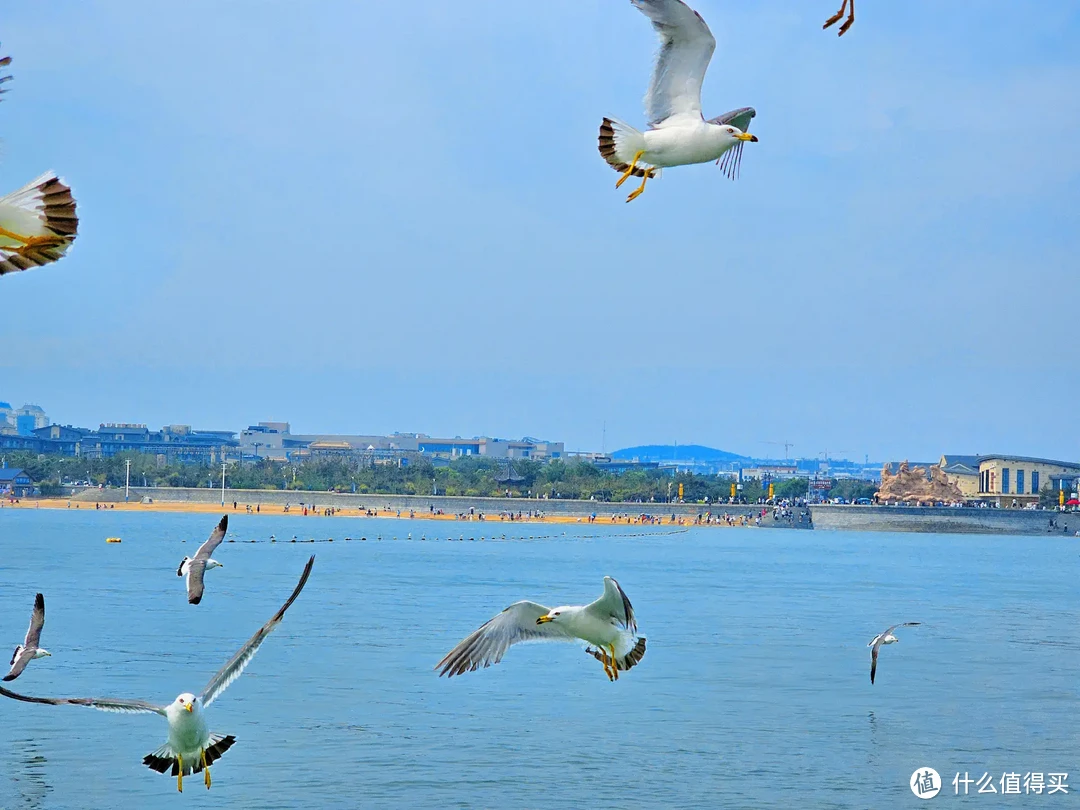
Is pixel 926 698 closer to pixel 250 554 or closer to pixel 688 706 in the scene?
pixel 688 706

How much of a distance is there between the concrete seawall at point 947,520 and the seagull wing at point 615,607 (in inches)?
5239

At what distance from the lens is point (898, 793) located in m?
20.7

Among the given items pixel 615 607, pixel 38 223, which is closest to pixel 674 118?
pixel 615 607

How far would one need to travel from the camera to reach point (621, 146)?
9.69 m

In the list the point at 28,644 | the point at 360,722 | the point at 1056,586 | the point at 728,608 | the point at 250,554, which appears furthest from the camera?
the point at 250,554

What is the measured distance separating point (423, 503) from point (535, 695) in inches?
4862

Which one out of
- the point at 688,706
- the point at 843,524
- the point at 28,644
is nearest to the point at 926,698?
the point at 688,706

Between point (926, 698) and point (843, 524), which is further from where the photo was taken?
point (843, 524)

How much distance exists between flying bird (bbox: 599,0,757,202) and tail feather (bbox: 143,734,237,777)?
5.89m

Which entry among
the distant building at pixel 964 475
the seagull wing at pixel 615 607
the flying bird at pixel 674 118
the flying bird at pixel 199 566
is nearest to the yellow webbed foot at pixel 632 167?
the flying bird at pixel 674 118

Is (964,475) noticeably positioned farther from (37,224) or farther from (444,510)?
(37,224)

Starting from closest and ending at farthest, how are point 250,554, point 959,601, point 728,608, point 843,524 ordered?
1. point 728,608
2. point 959,601
3. point 250,554
4. point 843,524

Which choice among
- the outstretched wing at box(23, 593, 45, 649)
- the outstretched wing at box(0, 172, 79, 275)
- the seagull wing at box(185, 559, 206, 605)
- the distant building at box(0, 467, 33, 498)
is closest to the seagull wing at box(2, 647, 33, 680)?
the outstretched wing at box(23, 593, 45, 649)

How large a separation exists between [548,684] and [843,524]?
119 m
